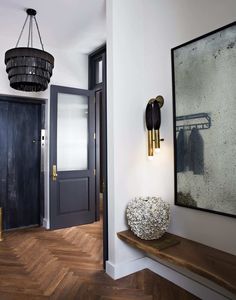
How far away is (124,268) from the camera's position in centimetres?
244

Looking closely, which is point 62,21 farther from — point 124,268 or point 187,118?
point 124,268

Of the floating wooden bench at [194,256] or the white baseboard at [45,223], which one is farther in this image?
the white baseboard at [45,223]

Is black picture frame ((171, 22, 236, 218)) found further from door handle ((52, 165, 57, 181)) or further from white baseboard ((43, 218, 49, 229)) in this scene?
white baseboard ((43, 218, 49, 229))

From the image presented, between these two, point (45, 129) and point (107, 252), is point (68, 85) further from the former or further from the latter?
point (107, 252)

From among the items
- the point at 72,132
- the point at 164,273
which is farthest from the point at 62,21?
the point at 164,273

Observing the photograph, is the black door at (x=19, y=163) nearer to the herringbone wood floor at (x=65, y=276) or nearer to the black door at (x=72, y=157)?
the black door at (x=72, y=157)

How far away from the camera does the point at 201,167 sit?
6.88 feet

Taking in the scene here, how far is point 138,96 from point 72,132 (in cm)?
190

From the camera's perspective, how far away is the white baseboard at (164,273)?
6.63 feet

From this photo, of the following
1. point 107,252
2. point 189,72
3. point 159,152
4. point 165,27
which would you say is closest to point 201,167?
point 159,152

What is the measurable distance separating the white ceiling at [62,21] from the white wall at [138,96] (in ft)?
2.07

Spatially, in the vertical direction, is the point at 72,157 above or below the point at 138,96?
below

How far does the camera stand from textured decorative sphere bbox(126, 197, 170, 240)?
7.06ft

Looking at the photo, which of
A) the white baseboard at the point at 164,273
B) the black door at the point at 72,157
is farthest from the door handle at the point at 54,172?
the white baseboard at the point at 164,273
